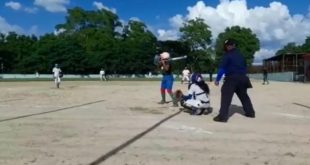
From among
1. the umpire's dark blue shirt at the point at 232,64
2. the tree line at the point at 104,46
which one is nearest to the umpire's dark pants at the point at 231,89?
the umpire's dark blue shirt at the point at 232,64

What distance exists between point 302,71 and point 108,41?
62.4m

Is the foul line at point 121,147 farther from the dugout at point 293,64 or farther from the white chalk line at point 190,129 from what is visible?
the dugout at point 293,64

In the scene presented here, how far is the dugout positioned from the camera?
59600 millimetres

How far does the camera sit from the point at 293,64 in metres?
75.9

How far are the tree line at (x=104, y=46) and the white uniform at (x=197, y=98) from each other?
7915 centimetres

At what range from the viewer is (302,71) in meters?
63.0

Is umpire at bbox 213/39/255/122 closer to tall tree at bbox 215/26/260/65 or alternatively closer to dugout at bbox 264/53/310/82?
dugout at bbox 264/53/310/82

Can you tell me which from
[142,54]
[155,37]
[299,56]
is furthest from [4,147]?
[155,37]

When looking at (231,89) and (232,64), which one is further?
(232,64)

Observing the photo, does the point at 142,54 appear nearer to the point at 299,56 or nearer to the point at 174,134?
the point at 299,56

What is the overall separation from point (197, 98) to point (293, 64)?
64.2 meters

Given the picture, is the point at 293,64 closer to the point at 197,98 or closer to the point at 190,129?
the point at 197,98

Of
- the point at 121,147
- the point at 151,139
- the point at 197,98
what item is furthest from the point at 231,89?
the point at 121,147

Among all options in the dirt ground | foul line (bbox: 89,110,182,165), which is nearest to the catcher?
the dirt ground
